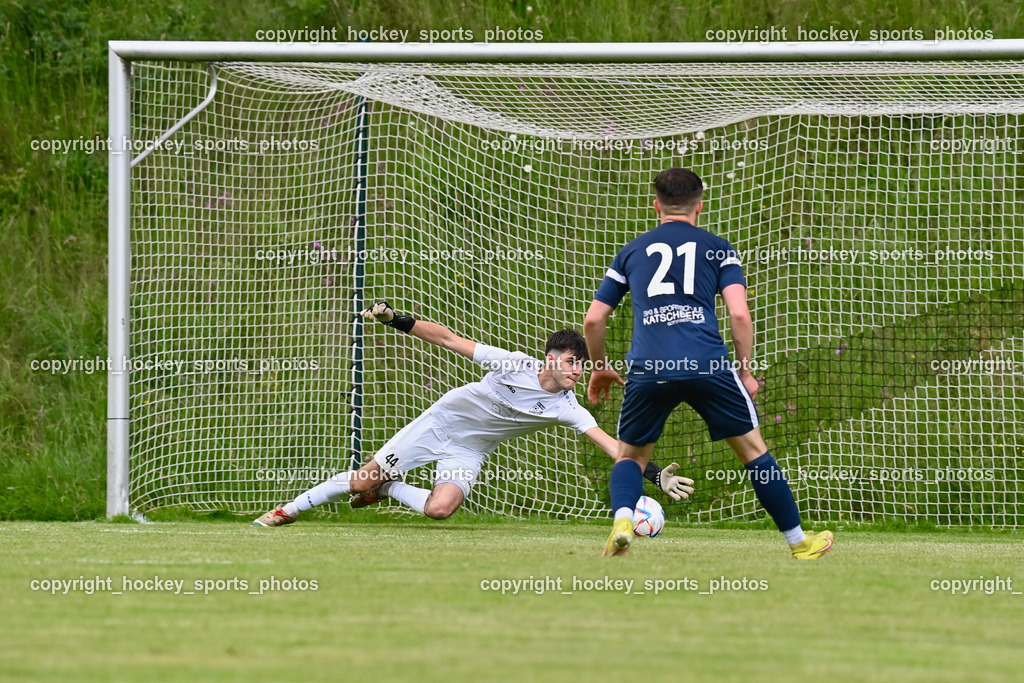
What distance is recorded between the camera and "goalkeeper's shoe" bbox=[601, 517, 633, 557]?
5156 millimetres

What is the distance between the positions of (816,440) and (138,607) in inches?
267

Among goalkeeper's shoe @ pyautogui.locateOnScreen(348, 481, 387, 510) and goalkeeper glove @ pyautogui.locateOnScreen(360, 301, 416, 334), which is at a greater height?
goalkeeper glove @ pyautogui.locateOnScreen(360, 301, 416, 334)

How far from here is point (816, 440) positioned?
967 centimetres

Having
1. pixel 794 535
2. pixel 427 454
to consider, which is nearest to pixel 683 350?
pixel 794 535

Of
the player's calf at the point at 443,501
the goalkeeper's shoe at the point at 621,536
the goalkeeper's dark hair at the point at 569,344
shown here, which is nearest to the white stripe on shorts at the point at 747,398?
the goalkeeper's shoe at the point at 621,536

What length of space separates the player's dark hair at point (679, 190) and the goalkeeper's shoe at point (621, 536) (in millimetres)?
1360

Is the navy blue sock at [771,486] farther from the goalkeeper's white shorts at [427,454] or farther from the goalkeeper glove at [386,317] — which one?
the goalkeeper's white shorts at [427,454]

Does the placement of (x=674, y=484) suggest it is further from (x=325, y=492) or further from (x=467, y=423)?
(x=325, y=492)

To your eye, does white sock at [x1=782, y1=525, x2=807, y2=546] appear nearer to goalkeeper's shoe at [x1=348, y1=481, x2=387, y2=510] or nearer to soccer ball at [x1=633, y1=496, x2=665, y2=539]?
soccer ball at [x1=633, y1=496, x2=665, y2=539]

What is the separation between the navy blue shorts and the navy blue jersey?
45 millimetres

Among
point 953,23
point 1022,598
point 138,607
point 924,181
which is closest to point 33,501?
point 138,607

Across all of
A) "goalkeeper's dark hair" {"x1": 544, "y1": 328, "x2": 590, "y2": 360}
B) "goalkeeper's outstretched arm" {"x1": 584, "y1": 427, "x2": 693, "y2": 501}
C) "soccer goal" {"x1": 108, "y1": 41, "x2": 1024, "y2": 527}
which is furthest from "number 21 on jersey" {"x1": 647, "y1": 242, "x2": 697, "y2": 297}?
"soccer goal" {"x1": 108, "y1": 41, "x2": 1024, "y2": 527}

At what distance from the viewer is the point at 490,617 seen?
12.1 feet

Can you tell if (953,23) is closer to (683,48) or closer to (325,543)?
(683,48)
